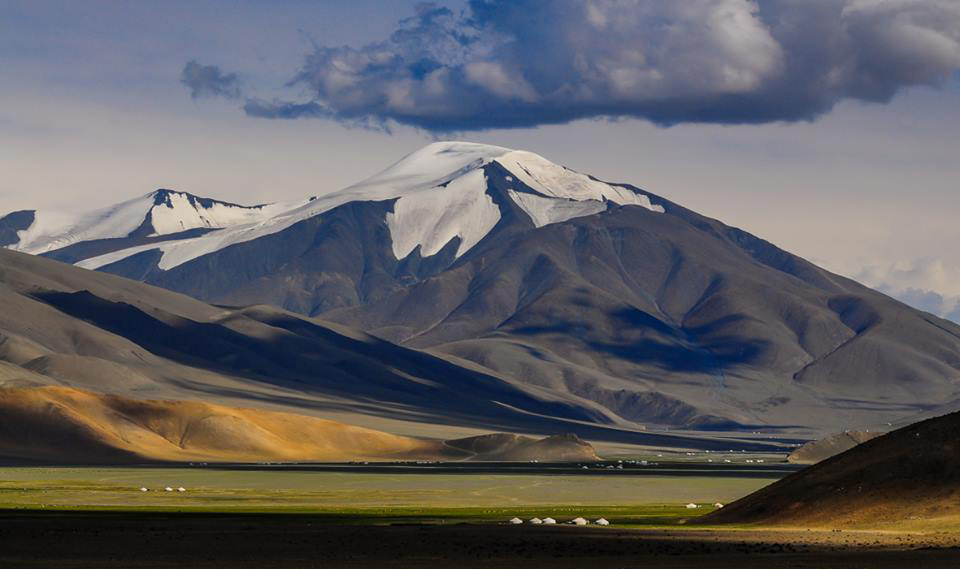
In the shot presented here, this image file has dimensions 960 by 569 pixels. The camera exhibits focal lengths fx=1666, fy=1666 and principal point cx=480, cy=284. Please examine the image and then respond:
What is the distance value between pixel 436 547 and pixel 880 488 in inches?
935

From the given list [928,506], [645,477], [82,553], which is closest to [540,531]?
[928,506]

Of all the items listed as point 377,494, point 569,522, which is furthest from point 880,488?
point 377,494

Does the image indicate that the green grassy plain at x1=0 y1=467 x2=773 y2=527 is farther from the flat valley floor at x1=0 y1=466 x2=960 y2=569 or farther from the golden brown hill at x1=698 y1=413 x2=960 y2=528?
the golden brown hill at x1=698 y1=413 x2=960 y2=528

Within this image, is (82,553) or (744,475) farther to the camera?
(744,475)

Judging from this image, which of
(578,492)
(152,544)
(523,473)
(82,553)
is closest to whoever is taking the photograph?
(82,553)

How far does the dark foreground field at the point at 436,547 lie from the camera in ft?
198

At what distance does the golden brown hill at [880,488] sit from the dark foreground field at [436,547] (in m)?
4.98

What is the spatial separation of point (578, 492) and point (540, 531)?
65.1 meters

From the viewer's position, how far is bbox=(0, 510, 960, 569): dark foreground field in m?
60.4

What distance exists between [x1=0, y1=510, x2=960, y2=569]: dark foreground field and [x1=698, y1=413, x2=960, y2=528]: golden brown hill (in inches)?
196

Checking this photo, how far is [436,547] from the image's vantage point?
69.1 meters

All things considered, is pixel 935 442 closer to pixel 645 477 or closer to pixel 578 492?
pixel 578 492

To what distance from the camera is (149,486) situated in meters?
153

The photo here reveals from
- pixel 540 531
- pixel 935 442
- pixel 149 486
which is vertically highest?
pixel 935 442
